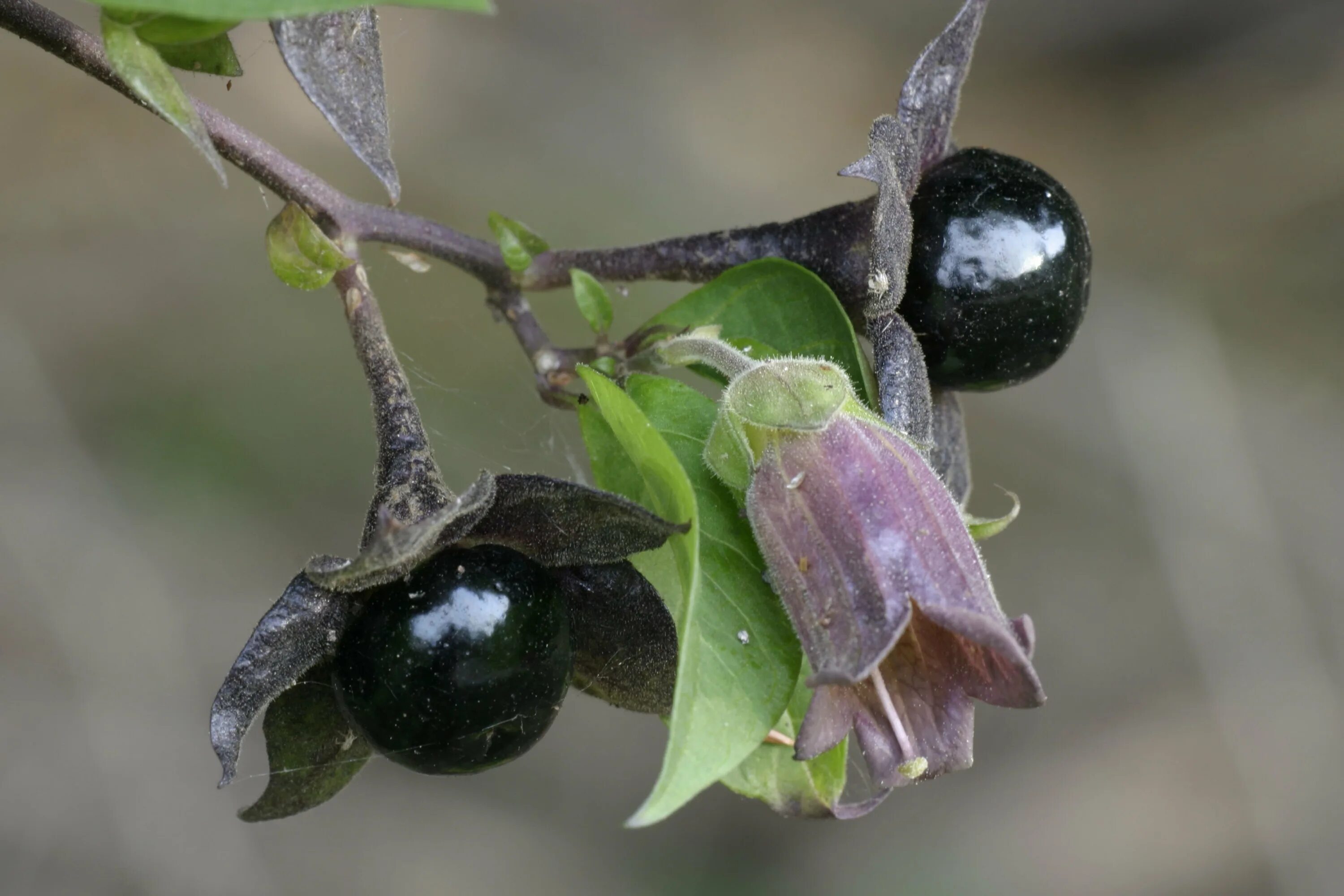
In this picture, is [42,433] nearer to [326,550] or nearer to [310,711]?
[326,550]

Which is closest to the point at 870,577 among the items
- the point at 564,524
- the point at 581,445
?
the point at 564,524

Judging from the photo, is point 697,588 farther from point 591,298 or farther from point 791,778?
point 591,298

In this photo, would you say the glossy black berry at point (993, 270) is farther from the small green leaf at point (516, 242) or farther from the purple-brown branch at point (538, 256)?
the small green leaf at point (516, 242)

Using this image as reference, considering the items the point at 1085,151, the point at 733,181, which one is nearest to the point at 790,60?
the point at 733,181

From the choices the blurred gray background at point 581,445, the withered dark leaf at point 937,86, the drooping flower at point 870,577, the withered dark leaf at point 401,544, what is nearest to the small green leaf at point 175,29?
the withered dark leaf at point 401,544

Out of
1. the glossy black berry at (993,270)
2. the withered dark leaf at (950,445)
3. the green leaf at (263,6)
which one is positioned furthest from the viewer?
the withered dark leaf at (950,445)
